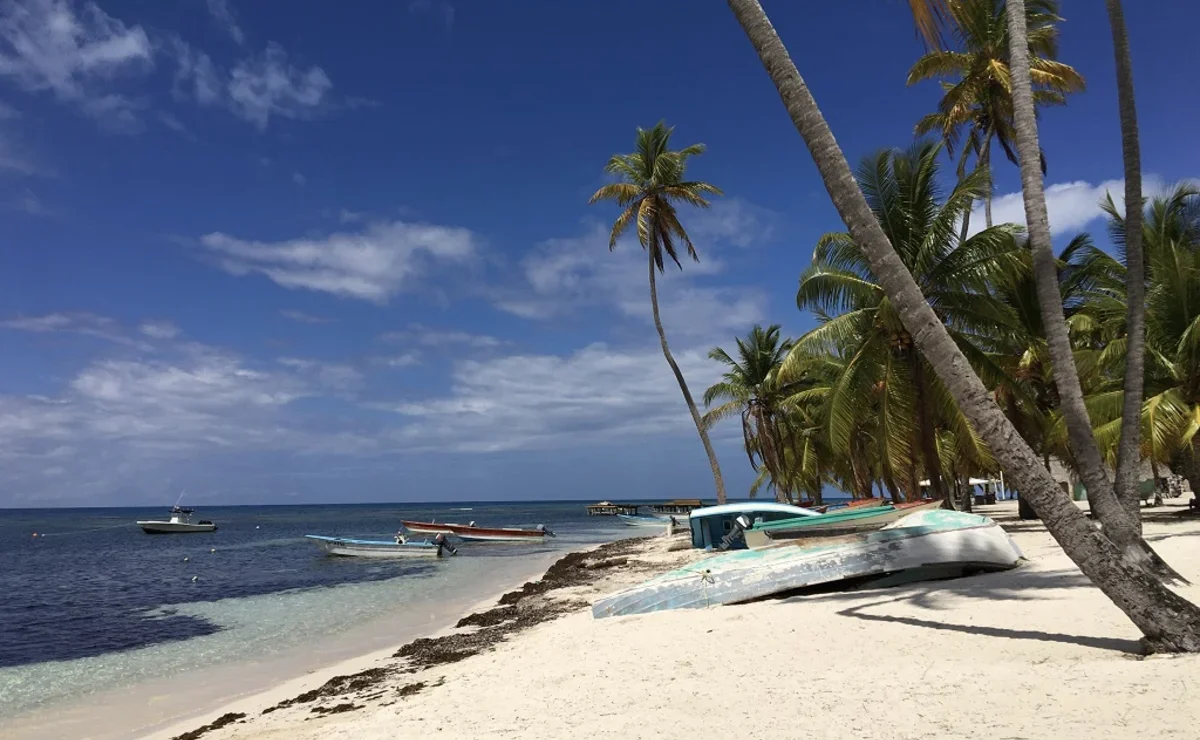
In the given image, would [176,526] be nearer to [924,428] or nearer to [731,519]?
[731,519]

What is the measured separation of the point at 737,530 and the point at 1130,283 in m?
13.9

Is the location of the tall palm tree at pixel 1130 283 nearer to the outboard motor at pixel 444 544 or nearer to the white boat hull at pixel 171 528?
the outboard motor at pixel 444 544

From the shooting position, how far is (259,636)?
1570cm

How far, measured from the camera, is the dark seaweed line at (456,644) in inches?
346

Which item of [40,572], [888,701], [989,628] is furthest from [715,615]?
[40,572]

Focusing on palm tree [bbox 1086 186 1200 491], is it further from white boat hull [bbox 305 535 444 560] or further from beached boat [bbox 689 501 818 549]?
white boat hull [bbox 305 535 444 560]

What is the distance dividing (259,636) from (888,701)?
14.8 m

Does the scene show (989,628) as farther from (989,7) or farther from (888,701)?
(989,7)

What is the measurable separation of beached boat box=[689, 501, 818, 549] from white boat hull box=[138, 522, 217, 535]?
61903 millimetres

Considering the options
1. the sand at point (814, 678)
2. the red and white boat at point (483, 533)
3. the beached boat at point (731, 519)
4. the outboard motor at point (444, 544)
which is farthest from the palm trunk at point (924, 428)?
the red and white boat at point (483, 533)

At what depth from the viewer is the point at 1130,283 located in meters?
8.41

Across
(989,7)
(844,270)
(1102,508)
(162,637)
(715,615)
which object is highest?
(989,7)

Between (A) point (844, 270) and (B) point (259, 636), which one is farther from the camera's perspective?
(A) point (844, 270)

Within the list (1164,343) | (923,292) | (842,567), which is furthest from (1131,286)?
(1164,343)
